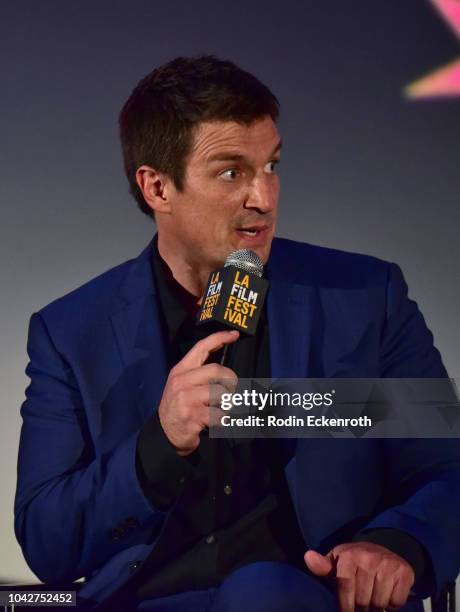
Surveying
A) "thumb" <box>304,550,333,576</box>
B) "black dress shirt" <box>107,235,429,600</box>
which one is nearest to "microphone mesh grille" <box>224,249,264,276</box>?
"black dress shirt" <box>107,235,429,600</box>

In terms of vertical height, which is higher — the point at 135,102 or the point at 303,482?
the point at 135,102

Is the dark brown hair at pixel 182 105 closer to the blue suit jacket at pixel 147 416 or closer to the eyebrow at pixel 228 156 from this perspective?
the eyebrow at pixel 228 156

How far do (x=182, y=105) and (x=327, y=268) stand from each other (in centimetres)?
52

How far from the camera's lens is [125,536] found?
1908 millimetres

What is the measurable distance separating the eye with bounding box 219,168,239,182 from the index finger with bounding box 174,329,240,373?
2.12ft

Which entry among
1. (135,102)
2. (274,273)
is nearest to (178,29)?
(135,102)

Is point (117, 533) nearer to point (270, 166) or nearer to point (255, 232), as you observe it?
point (255, 232)

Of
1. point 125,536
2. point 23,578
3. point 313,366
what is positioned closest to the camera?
point 125,536

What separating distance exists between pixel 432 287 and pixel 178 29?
39.4 inches

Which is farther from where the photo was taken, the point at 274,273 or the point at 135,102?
the point at 135,102

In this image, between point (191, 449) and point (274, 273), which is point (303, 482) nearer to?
point (191, 449)

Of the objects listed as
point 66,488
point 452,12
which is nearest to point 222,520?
point 66,488

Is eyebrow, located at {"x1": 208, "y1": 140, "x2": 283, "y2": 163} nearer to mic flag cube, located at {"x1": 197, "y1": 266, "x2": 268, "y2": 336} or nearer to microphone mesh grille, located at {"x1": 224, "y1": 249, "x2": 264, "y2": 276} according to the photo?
microphone mesh grille, located at {"x1": 224, "y1": 249, "x2": 264, "y2": 276}

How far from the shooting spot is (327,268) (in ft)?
7.18
